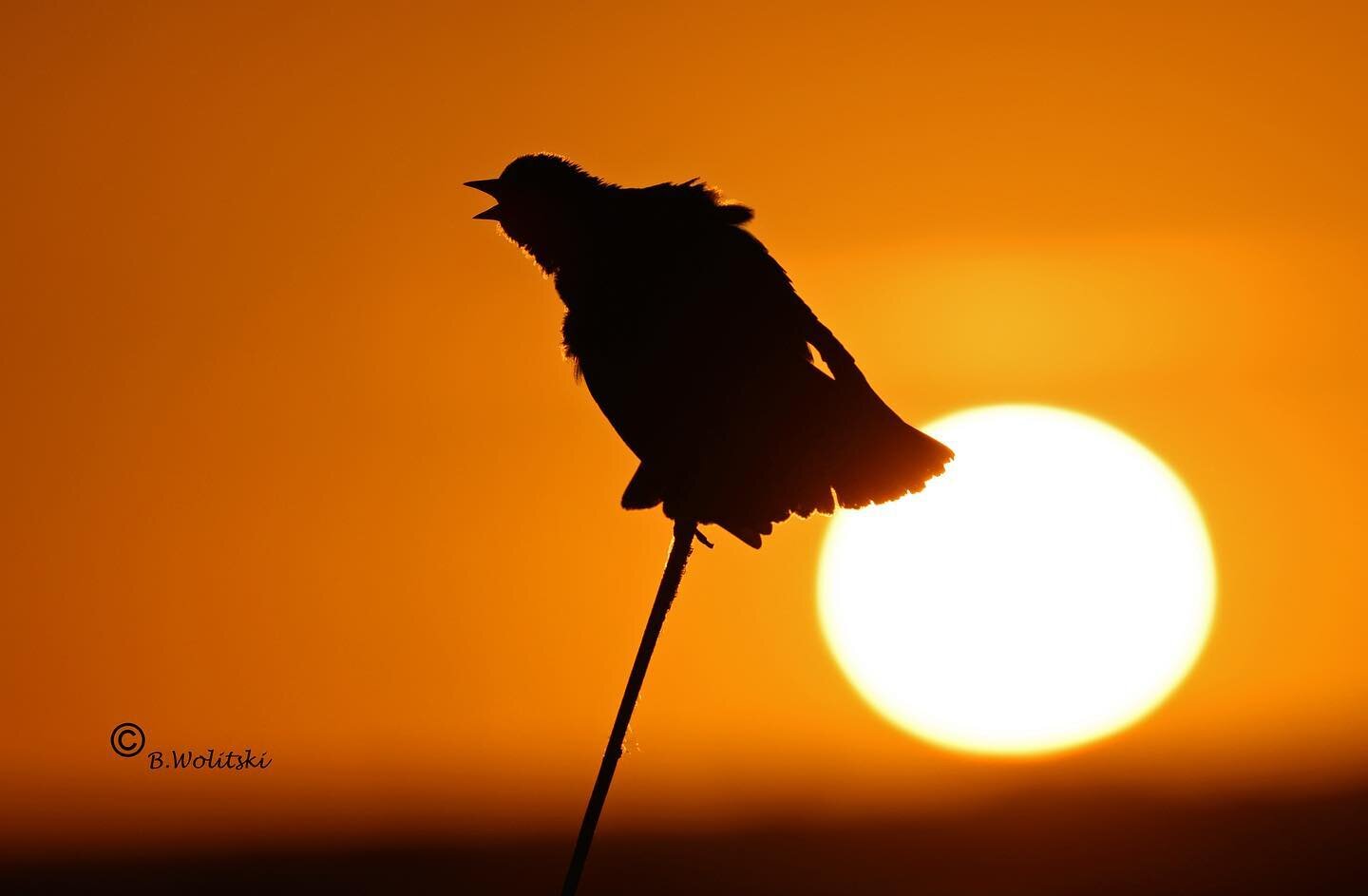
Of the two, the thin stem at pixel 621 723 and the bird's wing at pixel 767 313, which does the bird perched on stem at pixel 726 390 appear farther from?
the thin stem at pixel 621 723

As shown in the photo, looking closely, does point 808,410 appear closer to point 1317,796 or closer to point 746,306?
point 746,306

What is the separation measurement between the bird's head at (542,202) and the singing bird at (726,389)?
246mm

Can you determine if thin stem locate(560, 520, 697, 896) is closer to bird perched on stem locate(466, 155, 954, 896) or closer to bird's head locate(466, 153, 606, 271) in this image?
bird perched on stem locate(466, 155, 954, 896)

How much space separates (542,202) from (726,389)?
1.20m

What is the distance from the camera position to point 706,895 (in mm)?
53469

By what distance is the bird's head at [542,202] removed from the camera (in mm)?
6262

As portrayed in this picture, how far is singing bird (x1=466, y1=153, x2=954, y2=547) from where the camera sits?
5.79 m

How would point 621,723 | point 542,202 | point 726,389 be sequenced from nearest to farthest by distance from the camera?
1. point 621,723
2. point 726,389
3. point 542,202

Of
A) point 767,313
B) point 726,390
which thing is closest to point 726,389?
point 726,390

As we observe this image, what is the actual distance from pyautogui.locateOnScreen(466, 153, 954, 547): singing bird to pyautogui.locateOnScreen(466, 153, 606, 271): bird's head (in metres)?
0.25

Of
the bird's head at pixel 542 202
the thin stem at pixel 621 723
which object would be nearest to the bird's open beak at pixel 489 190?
the bird's head at pixel 542 202

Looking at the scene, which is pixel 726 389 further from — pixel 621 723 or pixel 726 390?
pixel 621 723

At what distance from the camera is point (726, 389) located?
19.1ft

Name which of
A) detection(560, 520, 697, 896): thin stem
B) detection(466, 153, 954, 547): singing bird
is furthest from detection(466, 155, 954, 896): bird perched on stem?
detection(560, 520, 697, 896): thin stem
